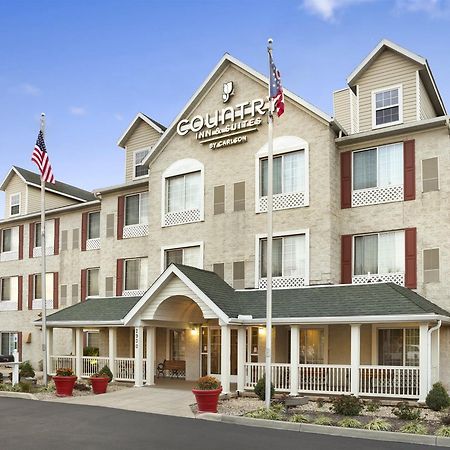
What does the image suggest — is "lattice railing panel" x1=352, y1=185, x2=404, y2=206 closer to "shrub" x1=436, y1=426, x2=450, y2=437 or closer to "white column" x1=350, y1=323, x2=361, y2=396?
"white column" x1=350, y1=323, x2=361, y2=396

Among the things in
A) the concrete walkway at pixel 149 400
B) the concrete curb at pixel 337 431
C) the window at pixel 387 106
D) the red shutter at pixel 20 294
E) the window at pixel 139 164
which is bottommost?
the concrete walkway at pixel 149 400

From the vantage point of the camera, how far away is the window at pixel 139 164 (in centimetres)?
3075

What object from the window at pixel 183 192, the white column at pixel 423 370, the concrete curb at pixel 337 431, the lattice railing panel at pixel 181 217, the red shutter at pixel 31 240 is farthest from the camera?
the red shutter at pixel 31 240

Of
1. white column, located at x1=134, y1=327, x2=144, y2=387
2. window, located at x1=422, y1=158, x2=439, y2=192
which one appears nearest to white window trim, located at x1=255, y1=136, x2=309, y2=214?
→ window, located at x1=422, y1=158, x2=439, y2=192

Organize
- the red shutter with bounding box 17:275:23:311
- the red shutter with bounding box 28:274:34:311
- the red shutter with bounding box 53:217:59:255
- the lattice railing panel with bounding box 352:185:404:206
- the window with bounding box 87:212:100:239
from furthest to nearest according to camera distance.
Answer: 1. the red shutter with bounding box 17:275:23:311
2. the red shutter with bounding box 28:274:34:311
3. the red shutter with bounding box 53:217:59:255
4. the window with bounding box 87:212:100:239
5. the lattice railing panel with bounding box 352:185:404:206

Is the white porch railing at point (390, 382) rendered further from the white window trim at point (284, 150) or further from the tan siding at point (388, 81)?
the tan siding at point (388, 81)

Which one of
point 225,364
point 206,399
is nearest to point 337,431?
point 206,399

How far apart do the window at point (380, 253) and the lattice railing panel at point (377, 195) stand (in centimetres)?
122

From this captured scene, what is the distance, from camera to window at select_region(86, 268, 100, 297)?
32938mm

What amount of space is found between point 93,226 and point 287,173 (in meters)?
13.5

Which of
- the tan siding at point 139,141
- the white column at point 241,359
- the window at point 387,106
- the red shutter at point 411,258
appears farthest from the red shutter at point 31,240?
the red shutter at point 411,258

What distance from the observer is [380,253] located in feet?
74.3

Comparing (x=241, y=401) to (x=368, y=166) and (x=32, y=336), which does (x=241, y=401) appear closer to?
(x=368, y=166)

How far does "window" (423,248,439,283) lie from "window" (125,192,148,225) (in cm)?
1365
